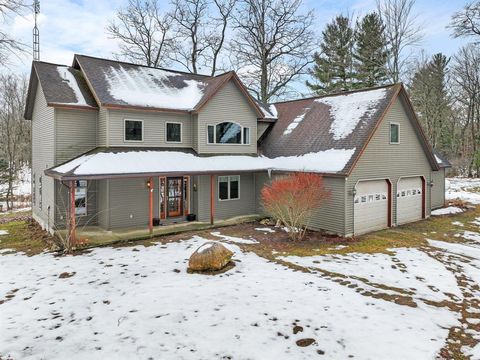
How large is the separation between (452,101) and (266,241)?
3862 centimetres

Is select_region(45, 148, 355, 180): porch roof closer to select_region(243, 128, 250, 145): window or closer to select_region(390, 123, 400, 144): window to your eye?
select_region(243, 128, 250, 145): window

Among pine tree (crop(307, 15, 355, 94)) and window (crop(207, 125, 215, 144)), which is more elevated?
pine tree (crop(307, 15, 355, 94))

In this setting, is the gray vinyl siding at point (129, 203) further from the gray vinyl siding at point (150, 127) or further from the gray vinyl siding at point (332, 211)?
the gray vinyl siding at point (332, 211)

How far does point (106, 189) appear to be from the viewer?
45.7 ft

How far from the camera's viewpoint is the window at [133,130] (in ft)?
47.8

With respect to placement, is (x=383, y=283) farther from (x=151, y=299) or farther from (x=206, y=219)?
(x=206, y=219)

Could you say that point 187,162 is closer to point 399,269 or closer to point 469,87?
point 399,269

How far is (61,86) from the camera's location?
14500 millimetres

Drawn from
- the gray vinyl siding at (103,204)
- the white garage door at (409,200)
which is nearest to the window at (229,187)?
the gray vinyl siding at (103,204)

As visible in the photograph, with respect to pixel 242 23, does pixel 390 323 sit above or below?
below

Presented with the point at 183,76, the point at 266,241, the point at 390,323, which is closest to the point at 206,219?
the point at 266,241

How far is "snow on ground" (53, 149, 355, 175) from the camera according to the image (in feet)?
40.9

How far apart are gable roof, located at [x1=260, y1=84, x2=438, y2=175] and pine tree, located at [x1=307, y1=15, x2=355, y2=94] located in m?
17.7

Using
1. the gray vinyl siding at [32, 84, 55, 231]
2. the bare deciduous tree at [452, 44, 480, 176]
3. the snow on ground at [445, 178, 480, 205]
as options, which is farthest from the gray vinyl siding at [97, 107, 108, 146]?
the bare deciduous tree at [452, 44, 480, 176]
